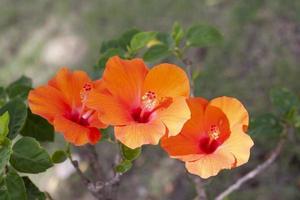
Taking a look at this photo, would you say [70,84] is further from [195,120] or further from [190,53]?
[190,53]

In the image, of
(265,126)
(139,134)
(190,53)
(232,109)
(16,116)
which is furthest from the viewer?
(190,53)

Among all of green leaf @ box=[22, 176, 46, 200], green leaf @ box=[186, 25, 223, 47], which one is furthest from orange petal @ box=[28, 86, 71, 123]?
green leaf @ box=[186, 25, 223, 47]

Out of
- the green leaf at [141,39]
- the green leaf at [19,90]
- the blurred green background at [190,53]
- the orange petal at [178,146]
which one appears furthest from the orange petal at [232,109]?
the blurred green background at [190,53]

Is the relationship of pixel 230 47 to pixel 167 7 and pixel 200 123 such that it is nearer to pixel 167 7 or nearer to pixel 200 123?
pixel 167 7

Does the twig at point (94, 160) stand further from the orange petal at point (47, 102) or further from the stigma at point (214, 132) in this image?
the stigma at point (214, 132)

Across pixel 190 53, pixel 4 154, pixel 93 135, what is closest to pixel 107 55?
pixel 93 135

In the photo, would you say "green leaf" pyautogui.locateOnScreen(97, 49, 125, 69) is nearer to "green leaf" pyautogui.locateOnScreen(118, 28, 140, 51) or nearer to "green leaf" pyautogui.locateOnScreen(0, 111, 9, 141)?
"green leaf" pyautogui.locateOnScreen(118, 28, 140, 51)

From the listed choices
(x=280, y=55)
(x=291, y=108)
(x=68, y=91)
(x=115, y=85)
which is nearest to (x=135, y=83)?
(x=115, y=85)
